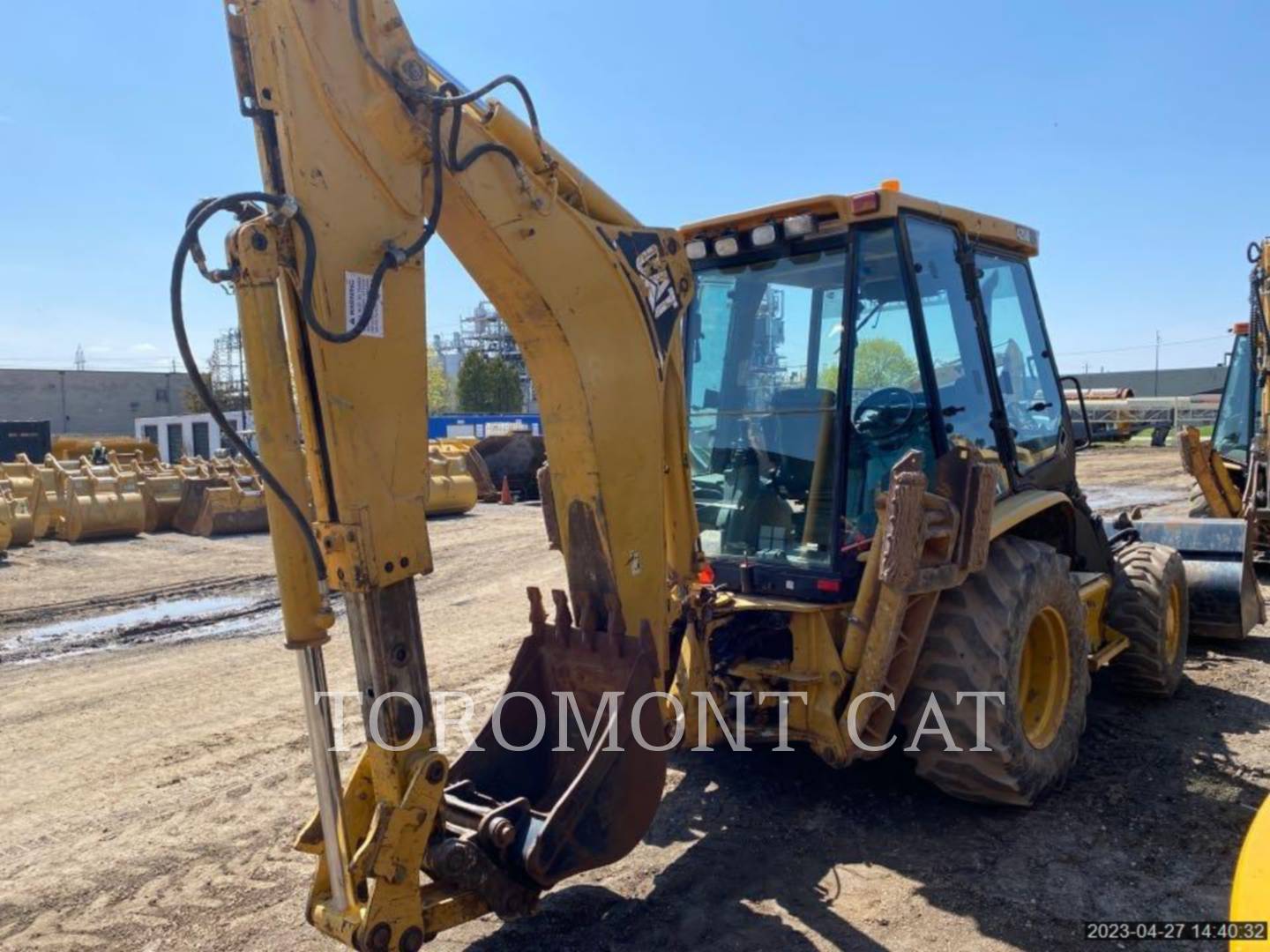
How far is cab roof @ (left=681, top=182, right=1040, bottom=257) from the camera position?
405cm

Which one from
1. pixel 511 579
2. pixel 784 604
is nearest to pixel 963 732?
pixel 784 604

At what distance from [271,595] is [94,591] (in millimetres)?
2071

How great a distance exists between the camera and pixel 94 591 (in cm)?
1095

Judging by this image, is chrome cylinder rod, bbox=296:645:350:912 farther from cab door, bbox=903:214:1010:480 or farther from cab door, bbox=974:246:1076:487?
cab door, bbox=974:246:1076:487

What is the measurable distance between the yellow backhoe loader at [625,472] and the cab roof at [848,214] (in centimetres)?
1

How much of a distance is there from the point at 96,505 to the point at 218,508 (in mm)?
1638

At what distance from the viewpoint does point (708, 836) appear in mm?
4109

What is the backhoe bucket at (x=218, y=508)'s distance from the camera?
1519cm

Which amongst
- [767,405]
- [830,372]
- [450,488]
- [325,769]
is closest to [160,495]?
[450,488]

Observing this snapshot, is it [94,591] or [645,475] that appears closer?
[645,475]

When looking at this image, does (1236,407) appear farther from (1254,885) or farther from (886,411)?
(1254,885)

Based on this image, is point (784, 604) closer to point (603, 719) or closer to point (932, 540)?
point (932, 540)

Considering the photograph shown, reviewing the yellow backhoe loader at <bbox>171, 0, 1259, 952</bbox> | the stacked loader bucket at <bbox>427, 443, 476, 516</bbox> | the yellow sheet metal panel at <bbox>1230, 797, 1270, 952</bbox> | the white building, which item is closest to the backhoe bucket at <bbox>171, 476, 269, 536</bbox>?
the stacked loader bucket at <bbox>427, 443, 476, 516</bbox>

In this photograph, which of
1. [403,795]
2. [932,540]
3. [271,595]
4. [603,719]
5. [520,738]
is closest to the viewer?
[403,795]
